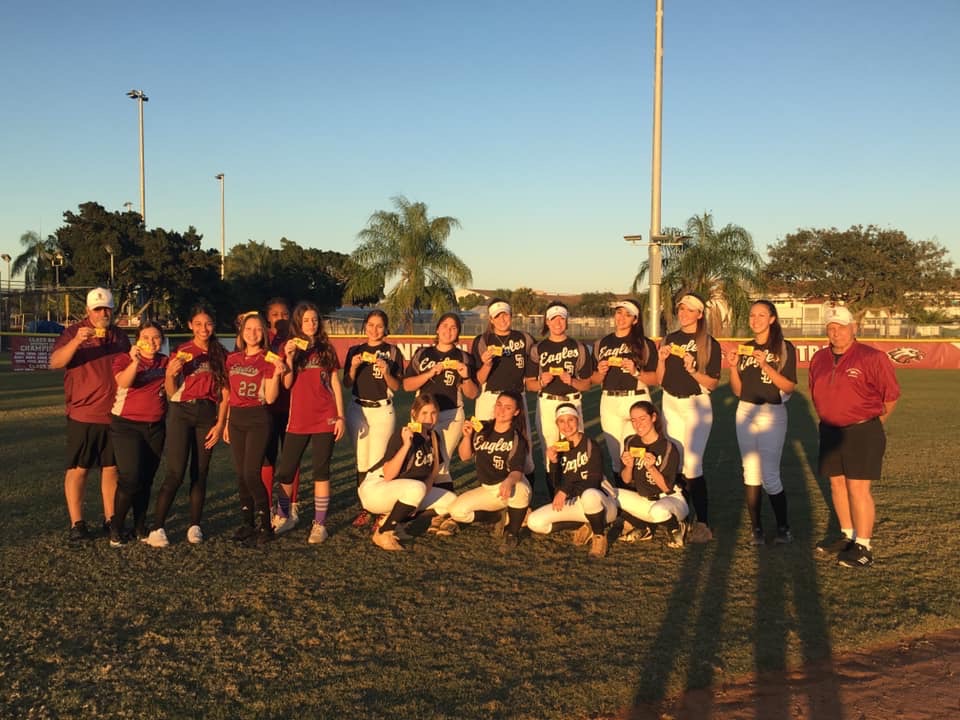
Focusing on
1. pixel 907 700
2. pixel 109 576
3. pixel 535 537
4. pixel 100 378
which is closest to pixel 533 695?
pixel 907 700

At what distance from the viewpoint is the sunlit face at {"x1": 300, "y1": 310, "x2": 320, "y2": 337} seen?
6.31 meters

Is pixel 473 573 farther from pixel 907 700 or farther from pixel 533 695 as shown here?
pixel 907 700

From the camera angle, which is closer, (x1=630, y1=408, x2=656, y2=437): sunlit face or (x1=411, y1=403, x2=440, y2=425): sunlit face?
(x1=630, y1=408, x2=656, y2=437): sunlit face

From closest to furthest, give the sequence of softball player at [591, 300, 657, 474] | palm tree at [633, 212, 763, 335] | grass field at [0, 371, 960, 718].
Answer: grass field at [0, 371, 960, 718], softball player at [591, 300, 657, 474], palm tree at [633, 212, 763, 335]

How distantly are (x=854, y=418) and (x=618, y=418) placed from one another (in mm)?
1805

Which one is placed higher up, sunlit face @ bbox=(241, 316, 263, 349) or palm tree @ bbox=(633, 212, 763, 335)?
palm tree @ bbox=(633, 212, 763, 335)

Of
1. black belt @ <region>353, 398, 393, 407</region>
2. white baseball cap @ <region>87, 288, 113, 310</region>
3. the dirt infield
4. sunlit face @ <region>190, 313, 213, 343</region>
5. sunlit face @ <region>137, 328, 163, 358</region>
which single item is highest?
white baseball cap @ <region>87, 288, 113, 310</region>

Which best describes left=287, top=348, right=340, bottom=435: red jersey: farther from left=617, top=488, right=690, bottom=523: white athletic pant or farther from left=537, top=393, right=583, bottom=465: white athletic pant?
left=617, top=488, right=690, bottom=523: white athletic pant

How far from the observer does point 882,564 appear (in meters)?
5.73

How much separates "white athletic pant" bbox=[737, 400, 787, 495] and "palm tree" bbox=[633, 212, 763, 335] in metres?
27.6

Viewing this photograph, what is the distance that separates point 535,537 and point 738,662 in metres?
2.50

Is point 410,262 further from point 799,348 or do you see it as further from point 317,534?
point 317,534

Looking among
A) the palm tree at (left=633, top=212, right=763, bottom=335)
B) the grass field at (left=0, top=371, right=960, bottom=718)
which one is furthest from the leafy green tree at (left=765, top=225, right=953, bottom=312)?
the grass field at (left=0, top=371, right=960, bottom=718)

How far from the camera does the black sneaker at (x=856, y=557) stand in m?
5.66
